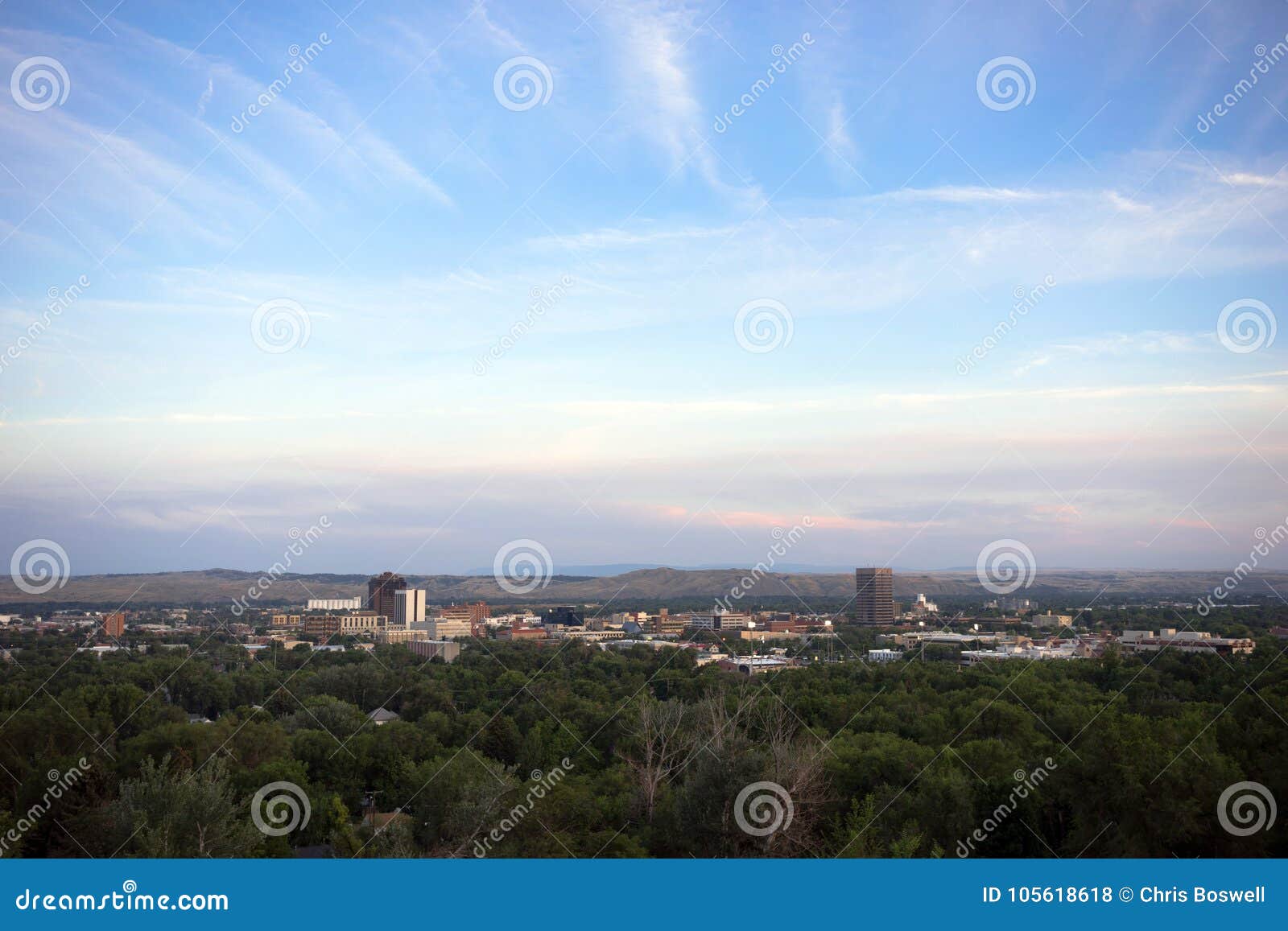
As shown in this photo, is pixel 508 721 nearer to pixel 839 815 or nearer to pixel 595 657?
pixel 839 815

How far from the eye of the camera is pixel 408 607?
38.8 metres

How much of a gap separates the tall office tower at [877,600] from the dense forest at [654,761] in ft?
60.6

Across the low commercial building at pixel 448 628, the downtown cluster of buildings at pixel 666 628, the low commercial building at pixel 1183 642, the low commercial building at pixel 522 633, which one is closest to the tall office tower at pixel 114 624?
the downtown cluster of buildings at pixel 666 628

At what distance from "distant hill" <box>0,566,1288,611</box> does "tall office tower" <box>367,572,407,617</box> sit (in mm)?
1581

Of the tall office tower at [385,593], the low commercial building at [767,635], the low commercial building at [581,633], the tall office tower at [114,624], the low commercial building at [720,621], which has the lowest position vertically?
the tall office tower at [114,624]

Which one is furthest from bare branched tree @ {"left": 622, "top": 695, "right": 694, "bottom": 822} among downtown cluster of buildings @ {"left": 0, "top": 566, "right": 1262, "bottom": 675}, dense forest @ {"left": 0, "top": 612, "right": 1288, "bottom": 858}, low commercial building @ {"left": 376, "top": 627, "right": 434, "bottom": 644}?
low commercial building @ {"left": 376, "top": 627, "right": 434, "bottom": 644}

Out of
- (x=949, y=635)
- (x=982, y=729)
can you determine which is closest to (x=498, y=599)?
(x=949, y=635)

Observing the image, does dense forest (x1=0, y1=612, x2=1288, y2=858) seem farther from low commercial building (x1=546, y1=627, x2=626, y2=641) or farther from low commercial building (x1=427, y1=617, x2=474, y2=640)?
low commercial building (x1=546, y1=627, x2=626, y2=641)

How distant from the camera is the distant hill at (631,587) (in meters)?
26.0

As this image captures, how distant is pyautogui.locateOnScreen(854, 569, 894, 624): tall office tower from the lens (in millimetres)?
42188

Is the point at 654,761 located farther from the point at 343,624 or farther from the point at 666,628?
the point at 666,628

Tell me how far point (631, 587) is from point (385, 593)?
64.0 feet

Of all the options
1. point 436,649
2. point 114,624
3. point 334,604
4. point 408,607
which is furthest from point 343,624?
point 114,624

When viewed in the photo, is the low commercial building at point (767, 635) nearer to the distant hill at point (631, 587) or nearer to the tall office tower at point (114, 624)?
the distant hill at point (631, 587)
